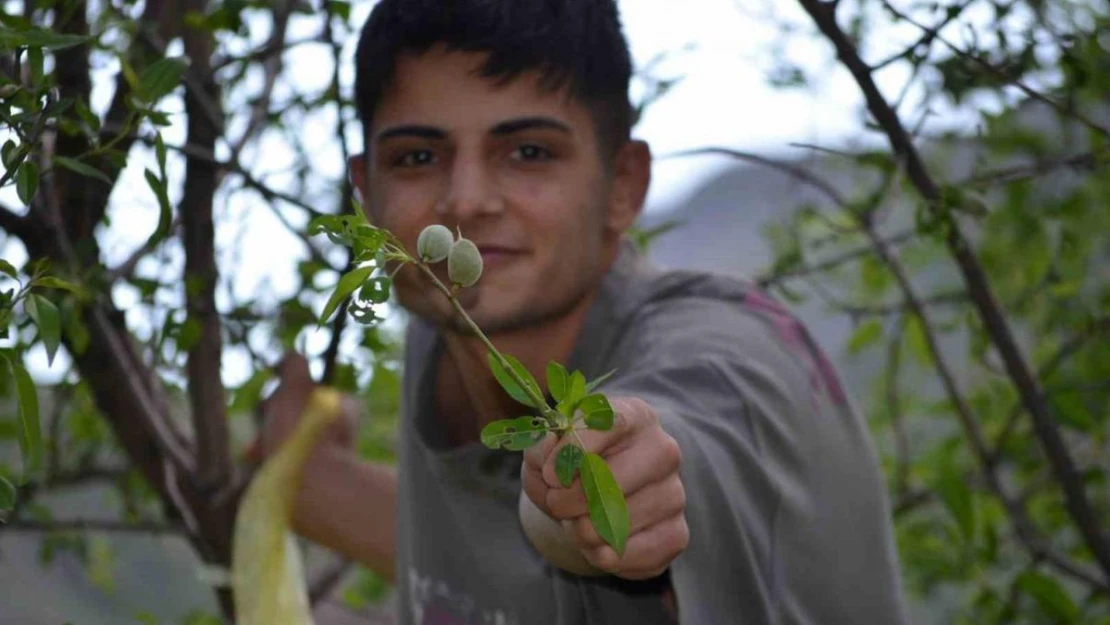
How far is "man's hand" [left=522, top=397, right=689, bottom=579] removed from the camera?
83 cm

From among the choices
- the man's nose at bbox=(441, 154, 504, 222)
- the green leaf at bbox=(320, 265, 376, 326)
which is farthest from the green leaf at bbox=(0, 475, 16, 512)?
the man's nose at bbox=(441, 154, 504, 222)

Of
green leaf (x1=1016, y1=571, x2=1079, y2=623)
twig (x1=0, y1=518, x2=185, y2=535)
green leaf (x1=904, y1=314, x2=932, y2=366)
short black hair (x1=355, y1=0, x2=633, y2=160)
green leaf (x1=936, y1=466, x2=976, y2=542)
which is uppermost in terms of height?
short black hair (x1=355, y1=0, x2=633, y2=160)

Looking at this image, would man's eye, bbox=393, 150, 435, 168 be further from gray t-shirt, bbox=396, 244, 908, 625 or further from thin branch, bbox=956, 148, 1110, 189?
thin branch, bbox=956, 148, 1110, 189

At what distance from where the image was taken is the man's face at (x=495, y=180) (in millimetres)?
1260

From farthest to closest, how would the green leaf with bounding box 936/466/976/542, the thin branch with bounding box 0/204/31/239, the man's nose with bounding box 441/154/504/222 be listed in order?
1. the green leaf with bounding box 936/466/976/542
2. the thin branch with bounding box 0/204/31/239
3. the man's nose with bounding box 441/154/504/222

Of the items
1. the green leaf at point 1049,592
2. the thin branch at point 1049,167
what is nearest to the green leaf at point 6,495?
the thin branch at point 1049,167

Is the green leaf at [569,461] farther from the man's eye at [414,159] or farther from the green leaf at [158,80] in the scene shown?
the man's eye at [414,159]

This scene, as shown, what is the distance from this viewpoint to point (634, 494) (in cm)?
86

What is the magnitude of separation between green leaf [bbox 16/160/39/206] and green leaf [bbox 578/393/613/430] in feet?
1.05

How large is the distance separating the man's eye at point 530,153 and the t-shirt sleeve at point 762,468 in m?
0.16

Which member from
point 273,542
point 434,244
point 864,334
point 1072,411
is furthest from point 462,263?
point 864,334

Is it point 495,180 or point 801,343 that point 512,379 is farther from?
point 801,343

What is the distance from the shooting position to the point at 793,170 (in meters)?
1.57

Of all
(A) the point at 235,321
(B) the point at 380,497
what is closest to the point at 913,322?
(B) the point at 380,497
